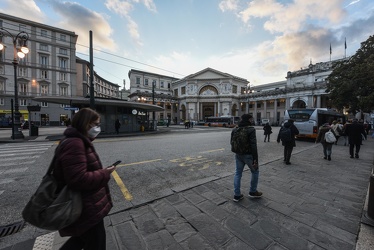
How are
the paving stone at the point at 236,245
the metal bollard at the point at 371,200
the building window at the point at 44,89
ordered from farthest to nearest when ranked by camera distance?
the building window at the point at 44,89
the metal bollard at the point at 371,200
the paving stone at the point at 236,245

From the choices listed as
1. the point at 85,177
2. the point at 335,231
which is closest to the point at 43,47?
the point at 85,177

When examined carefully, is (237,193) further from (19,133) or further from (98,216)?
(19,133)

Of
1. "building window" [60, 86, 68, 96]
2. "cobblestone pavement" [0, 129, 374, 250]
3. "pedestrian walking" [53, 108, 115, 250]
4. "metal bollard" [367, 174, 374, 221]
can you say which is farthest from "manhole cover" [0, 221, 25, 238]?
"building window" [60, 86, 68, 96]

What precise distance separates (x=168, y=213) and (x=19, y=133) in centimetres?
1655

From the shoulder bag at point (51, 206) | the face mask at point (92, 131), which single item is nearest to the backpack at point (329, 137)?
the face mask at point (92, 131)

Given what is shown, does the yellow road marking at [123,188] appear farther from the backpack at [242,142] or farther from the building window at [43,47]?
the building window at [43,47]

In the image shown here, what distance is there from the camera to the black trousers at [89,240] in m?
1.62

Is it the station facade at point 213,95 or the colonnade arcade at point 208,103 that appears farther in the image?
the colonnade arcade at point 208,103

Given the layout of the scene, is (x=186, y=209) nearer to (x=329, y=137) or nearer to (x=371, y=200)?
(x=371, y=200)

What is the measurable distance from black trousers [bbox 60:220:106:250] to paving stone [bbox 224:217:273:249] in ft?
6.21

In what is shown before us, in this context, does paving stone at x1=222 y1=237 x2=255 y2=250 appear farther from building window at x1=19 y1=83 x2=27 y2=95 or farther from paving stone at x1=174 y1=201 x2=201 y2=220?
building window at x1=19 y1=83 x2=27 y2=95

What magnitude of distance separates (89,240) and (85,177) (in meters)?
0.71

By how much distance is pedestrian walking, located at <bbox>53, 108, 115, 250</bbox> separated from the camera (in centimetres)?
140

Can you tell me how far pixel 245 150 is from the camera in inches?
135
